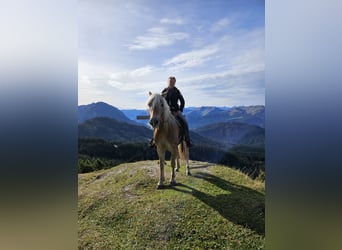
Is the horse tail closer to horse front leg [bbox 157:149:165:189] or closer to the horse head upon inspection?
horse front leg [bbox 157:149:165:189]

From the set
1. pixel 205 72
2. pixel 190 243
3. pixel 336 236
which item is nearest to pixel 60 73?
pixel 205 72

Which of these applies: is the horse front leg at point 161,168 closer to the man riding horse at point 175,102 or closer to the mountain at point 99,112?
the man riding horse at point 175,102

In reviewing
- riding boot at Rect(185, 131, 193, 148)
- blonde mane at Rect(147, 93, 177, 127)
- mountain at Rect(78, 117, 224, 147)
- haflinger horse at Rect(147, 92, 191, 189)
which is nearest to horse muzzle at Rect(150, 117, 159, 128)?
haflinger horse at Rect(147, 92, 191, 189)

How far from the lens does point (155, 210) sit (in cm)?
260

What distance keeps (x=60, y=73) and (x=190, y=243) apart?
71.1 inches

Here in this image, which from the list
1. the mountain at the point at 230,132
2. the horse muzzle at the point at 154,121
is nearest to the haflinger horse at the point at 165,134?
the horse muzzle at the point at 154,121

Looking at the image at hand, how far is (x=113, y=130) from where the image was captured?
2.64m

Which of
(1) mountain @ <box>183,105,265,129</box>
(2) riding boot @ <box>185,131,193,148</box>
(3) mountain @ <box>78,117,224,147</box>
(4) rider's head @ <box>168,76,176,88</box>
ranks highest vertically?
(4) rider's head @ <box>168,76,176,88</box>

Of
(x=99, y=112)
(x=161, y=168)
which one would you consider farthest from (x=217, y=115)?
(x=99, y=112)

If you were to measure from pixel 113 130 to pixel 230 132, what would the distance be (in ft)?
3.84

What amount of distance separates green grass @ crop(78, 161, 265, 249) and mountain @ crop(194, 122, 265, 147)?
29 cm

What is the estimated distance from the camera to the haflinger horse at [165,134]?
2.48 meters

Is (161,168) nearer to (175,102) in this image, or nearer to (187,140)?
(187,140)

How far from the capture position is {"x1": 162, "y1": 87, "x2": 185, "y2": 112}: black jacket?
2.65 m
